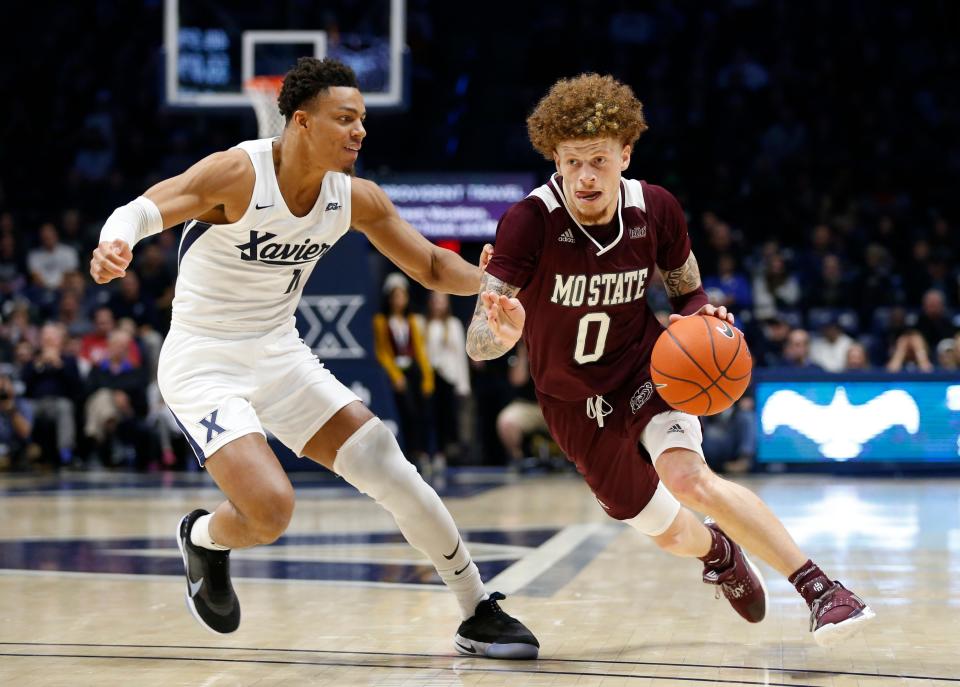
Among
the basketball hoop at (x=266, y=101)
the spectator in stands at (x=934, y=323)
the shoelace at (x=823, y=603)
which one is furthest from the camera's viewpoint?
the spectator in stands at (x=934, y=323)

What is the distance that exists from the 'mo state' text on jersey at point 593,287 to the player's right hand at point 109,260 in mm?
1564

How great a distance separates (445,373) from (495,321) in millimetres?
9619

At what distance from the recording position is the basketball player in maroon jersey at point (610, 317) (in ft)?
15.1

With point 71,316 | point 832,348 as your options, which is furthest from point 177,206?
point 71,316

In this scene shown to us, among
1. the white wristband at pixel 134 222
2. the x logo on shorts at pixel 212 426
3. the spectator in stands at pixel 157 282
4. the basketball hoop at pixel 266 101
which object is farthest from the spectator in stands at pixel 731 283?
the white wristband at pixel 134 222

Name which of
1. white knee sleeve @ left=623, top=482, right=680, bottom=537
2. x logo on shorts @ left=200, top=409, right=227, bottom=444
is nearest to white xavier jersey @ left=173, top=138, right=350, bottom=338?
x logo on shorts @ left=200, top=409, right=227, bottom=444

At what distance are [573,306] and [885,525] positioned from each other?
4.70 metres

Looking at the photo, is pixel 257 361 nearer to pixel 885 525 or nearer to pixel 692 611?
pixel 692 611

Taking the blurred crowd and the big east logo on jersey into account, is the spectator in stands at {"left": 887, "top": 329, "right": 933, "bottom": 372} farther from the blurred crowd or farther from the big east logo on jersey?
the big east logo on jersey

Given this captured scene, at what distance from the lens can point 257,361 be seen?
15.7 ft

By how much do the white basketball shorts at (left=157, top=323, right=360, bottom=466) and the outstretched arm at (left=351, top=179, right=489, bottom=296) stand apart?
556 mm

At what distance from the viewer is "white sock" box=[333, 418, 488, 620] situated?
15.3ft

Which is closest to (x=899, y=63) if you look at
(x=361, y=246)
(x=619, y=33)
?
(x=619, y=33)

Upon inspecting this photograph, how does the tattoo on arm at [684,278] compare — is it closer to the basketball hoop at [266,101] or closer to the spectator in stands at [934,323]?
the basketball hoop at [266,101]
